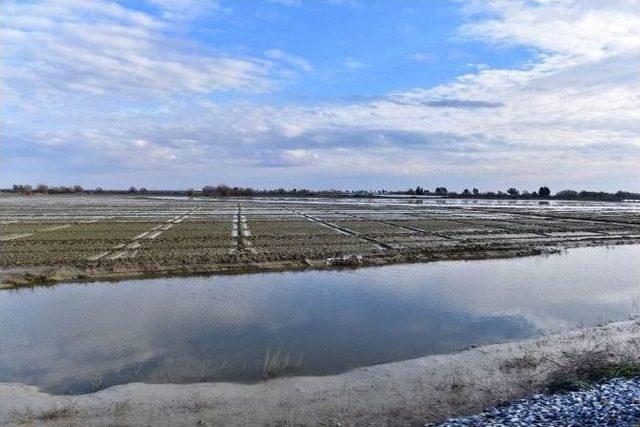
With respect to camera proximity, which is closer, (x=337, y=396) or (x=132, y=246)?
(x=337, y=396)

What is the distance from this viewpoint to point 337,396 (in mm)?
8148

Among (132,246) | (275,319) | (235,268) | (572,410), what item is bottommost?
(275,319)

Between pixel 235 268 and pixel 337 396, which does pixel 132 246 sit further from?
pixel 337 396

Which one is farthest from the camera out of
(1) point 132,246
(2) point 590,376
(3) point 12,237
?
(3) point 12,237

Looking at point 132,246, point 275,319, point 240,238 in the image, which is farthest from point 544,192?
point 275,319

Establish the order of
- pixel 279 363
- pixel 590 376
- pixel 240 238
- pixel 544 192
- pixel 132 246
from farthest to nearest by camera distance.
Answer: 1. pixel 544 192
2. pixel 240 238
3. pixel 132 246
4. pixel 279 363
5. pixel 590 376

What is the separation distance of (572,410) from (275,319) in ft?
24.2

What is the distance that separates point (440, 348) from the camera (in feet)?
35.1

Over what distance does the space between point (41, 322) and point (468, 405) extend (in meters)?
10.3

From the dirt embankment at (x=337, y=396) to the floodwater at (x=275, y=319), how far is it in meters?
0.54

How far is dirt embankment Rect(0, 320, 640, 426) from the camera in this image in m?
7.36

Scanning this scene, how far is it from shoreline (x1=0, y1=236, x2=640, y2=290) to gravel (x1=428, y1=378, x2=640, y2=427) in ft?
41.7

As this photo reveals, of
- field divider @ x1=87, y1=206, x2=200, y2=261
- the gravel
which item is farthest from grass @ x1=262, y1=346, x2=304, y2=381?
field divider @ x1=87, y1=206, x2=200, y2=261

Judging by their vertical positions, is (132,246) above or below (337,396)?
above
